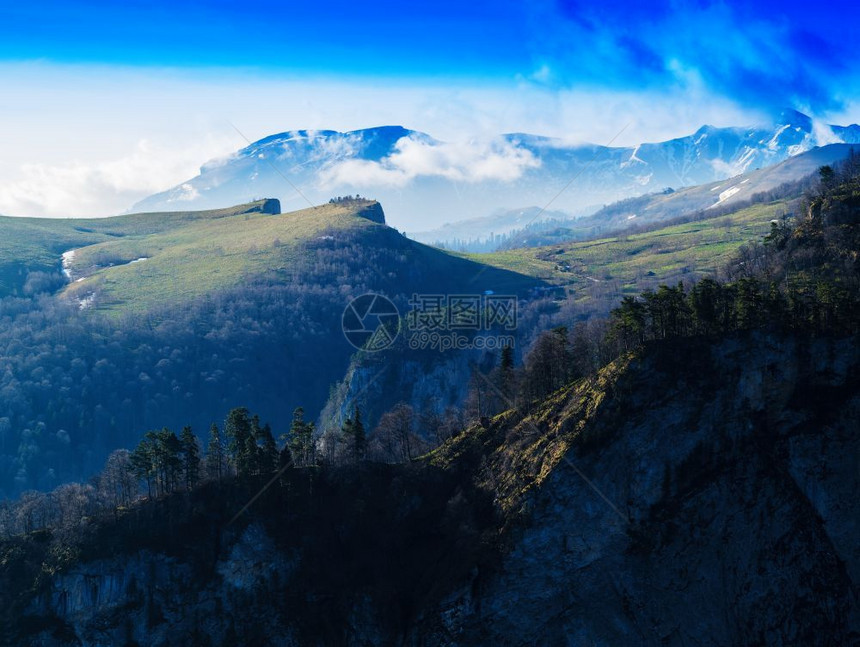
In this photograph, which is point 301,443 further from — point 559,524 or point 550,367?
point 559,524

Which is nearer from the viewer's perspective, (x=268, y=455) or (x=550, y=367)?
(x=268, y=455)

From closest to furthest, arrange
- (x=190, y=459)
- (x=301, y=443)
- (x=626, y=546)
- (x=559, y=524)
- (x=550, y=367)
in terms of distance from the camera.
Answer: (x=626, y=546)
(x=559, y=524)
(x=190, y=459)
(x=301, y=443)
(x=550, y=367)

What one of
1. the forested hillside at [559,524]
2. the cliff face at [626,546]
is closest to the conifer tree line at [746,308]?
the forested hillside at [559,524]

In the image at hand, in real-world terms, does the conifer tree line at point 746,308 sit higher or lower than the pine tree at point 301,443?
higher

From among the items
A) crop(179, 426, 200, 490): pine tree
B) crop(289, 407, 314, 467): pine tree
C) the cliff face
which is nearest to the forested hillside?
the cliff face

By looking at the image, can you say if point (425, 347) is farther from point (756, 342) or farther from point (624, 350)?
point (756, 342)

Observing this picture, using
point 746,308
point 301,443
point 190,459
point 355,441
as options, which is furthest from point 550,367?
point 190,459

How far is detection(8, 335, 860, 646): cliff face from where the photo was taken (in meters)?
65.5

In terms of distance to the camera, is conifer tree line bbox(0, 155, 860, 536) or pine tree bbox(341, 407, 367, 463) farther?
pine tree bbox(341, 407, 367, 463)

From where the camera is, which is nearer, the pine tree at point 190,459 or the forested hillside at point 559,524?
the forested hillside at point 559,524

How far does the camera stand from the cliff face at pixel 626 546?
65.5 meters

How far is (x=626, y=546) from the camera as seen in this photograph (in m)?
68.6

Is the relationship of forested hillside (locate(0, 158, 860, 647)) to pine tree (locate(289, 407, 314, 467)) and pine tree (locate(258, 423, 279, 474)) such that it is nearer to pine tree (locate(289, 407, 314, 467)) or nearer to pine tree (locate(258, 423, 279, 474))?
pine tree (locate(258, 423, 279, 474))

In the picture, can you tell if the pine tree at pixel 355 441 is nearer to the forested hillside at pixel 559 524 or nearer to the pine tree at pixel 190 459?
the forested hillside at pixel 559 524
